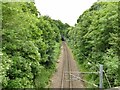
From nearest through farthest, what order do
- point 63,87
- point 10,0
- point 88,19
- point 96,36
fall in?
point 10,0 → point 96,36 → point 63,87 → point 88,19

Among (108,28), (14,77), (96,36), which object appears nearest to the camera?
(14,77)

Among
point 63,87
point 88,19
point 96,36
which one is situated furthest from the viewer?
point 88,19

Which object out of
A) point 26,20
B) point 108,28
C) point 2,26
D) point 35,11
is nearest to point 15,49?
point 2,26

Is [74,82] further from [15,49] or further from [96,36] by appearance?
[15,49]

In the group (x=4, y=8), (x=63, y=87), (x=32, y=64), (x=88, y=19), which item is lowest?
(x=63, y=87)

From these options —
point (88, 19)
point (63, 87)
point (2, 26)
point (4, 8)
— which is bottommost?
point (63, 87)

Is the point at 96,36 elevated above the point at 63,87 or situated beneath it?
elevated above

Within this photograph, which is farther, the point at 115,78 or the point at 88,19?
the point at 88,19

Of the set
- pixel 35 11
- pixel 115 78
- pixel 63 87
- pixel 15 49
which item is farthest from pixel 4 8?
pixel 35 11

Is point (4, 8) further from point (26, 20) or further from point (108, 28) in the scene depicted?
point (108, 28)

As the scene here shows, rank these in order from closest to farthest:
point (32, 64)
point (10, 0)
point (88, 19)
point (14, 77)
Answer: point (14, 77) < point (10, 0) < point (32, 64) < point (88, 19)

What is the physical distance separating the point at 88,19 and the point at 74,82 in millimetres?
10718

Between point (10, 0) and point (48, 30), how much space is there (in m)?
20.6

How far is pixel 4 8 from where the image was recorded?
19.7 meters
